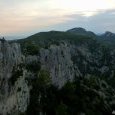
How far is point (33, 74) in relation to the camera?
4934 inches

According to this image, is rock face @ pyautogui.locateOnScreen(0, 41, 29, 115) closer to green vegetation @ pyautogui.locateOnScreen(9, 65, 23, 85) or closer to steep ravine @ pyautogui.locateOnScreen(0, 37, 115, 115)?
steep ravine @ pyautogui.locateOnScreen(0, 37, 115, 115)

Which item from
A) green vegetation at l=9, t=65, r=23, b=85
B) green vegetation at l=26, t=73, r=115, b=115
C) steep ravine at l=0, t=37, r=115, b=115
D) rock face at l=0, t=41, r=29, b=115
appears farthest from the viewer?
green vegetation at l=26, t=73, r=115, b=115

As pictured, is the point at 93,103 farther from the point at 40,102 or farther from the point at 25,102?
the point at 25,102

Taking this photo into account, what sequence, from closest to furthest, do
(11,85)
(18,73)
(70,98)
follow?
(11,85) < (18,73) < (70,98)

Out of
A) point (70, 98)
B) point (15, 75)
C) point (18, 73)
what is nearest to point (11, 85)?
point (15, 75)

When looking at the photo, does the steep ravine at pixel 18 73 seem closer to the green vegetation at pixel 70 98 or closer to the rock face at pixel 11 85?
the rock face at pixel 11 85

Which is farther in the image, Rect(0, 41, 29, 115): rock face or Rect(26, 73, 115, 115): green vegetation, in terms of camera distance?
Rect(26, 73, 115, 115): green vegetation

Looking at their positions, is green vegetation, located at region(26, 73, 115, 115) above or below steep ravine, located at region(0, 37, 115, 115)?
below

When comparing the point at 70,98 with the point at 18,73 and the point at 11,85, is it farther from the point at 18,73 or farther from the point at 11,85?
the point at 11,85

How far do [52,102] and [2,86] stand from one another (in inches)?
1086

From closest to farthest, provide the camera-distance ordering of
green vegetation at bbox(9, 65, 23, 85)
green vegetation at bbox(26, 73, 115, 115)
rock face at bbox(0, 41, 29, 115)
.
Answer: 1. rock face at bbox(0, 41, 29, 115)
2. green vegetation at bbox(9, 65, 23, 85)
3. green vegetation at bbox(26, 73, 115, 115)

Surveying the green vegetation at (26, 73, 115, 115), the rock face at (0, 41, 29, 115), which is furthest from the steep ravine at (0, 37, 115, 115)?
the green vegetation at (26, 73, 115, 115)

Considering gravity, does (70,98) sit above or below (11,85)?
below

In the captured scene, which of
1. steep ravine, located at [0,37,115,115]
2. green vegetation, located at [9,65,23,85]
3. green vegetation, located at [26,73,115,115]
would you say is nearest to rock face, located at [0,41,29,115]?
steep ravine, located at [0,37,115,115]
